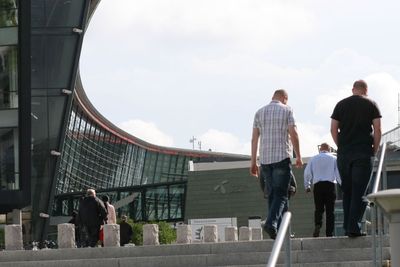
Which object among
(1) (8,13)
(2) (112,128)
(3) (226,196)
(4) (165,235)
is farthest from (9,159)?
(2) (112,128)

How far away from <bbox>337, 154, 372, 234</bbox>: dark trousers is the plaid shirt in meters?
0.66

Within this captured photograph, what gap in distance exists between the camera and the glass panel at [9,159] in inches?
1503

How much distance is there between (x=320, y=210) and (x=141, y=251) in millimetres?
2493

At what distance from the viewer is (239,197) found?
9300cm

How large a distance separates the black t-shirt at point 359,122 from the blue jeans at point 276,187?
74 centimetres

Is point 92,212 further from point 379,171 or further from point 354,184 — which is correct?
point 379,171

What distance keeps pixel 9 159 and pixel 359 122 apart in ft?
76.6

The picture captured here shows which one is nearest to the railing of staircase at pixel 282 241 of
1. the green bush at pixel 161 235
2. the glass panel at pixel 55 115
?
the glass panel at pixel 55 115

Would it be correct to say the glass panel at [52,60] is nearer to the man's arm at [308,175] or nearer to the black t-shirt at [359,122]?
the man's arm at [308,175]

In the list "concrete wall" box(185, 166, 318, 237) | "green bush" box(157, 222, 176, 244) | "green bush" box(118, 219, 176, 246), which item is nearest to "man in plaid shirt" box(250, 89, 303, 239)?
"green bush" box(157, 222, 176, 244)

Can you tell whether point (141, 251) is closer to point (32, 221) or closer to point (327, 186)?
point (327, 186)

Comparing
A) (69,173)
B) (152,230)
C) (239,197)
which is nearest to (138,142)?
(69,173)

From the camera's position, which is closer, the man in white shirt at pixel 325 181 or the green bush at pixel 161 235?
the man in white shirt at pixel 325 181

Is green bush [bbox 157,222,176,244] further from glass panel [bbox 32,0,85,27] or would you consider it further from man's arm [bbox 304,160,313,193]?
man's arm [bbox 304,160,313,193]
